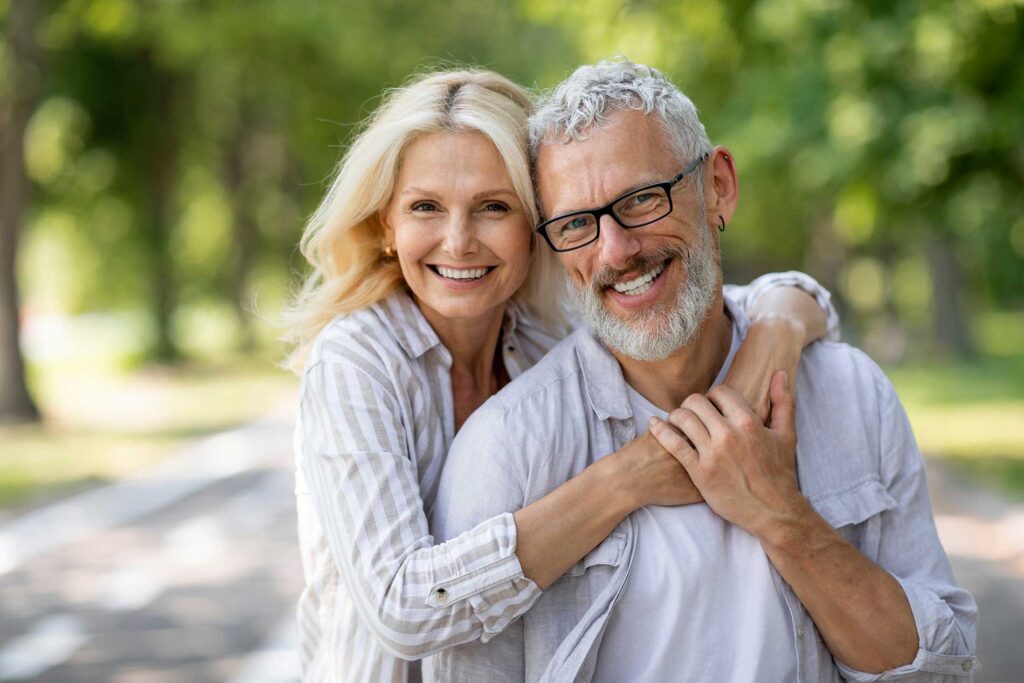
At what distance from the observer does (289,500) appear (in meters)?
11.4

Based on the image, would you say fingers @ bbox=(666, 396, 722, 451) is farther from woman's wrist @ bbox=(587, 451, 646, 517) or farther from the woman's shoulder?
the woman's shoulder

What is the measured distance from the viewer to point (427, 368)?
324 centimetres

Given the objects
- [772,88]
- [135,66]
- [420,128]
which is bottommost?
[420,128]

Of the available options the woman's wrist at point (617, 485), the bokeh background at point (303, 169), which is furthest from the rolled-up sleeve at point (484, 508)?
the bokeh background at point (303, 169)

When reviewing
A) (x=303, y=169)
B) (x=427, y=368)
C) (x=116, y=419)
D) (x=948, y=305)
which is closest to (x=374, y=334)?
(x=427, y=368)

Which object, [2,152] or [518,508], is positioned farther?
[2,152]

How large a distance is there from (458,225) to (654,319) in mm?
608

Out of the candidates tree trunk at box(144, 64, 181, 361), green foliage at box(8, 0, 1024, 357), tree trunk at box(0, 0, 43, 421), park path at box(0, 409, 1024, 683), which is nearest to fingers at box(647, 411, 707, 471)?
green foliage at box(8, 0, 1024, 357)

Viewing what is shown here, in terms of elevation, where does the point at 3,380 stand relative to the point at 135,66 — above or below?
below

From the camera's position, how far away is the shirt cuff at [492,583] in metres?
2.51

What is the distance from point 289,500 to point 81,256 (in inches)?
964

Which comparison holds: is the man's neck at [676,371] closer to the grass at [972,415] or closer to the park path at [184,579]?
the park path at [184,579]

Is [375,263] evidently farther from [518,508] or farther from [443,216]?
[518,508]

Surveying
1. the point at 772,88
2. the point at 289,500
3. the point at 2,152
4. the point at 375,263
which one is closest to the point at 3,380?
the point at 2,152
